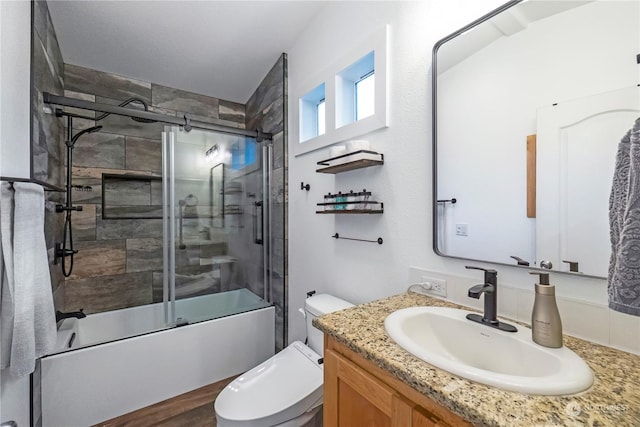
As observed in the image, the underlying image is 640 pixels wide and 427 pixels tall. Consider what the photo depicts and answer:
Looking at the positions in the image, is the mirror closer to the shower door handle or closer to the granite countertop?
the granite countertop

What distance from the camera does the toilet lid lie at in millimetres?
1219

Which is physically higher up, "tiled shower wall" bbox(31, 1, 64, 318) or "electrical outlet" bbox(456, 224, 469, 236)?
"tiled shower wall" bbox(31, 1, 64, 318)

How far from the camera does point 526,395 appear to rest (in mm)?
563

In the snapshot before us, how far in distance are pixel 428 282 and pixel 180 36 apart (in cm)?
241

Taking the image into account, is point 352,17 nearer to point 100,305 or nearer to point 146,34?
point 146,34

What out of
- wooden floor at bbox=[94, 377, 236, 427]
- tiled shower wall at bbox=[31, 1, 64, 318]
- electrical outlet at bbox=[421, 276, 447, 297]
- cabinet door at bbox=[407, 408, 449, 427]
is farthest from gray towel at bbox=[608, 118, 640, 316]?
tiled shower wall at bbox=[31, 1, 64, 318]

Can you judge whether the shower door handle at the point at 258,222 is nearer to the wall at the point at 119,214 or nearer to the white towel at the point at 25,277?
the wall at the point at 119,214

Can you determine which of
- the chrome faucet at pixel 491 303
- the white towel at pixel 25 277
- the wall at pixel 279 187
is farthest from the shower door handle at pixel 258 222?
the chrome faucet at pixel 491 303

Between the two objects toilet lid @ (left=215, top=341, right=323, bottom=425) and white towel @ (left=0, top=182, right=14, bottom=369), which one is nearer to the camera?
white towel @ (left=0, top=182, right=14, bottom=369)

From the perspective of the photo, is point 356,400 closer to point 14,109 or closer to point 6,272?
point 6,272

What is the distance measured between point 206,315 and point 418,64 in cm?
228

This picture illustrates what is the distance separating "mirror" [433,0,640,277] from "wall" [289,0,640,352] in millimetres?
64

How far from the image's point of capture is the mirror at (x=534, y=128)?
2.56 ft

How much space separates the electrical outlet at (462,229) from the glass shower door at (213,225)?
174cm
